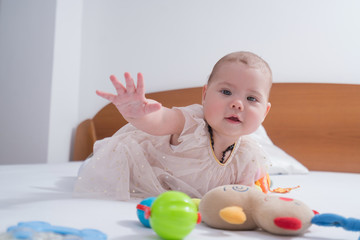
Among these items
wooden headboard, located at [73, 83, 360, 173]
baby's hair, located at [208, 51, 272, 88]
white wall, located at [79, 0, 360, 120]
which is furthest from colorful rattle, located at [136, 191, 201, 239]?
white wall, located at [79, 0, 360, 120]

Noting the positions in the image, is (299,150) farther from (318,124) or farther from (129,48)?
(129,48)

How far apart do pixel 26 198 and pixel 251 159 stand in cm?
57

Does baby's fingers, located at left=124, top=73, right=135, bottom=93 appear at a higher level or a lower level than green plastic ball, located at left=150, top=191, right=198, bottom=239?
higher

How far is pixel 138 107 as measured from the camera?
77cm

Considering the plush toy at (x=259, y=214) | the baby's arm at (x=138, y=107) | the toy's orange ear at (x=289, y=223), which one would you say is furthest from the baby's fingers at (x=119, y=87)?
the toy's orange ear at (x=289, y=223)

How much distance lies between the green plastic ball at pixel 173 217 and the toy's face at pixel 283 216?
0.11 meters

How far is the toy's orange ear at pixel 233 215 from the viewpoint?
1.87 ft

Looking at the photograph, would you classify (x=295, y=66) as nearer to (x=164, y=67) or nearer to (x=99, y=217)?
(x=164, y=67)

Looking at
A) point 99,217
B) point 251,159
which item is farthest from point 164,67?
point 99,217

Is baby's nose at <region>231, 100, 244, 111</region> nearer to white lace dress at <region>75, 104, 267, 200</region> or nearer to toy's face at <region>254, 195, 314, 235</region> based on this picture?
white lace dress at <region>75, 104, 267, 200</region>

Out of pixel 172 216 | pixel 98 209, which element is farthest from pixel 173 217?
pixel 98 209

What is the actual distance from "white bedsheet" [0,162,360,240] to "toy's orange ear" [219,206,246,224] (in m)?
0.02

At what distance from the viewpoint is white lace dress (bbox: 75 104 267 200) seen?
95 cm

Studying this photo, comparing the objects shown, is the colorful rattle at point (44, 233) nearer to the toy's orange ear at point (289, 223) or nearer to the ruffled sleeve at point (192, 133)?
the toy's orange ear at point (289, 223)
